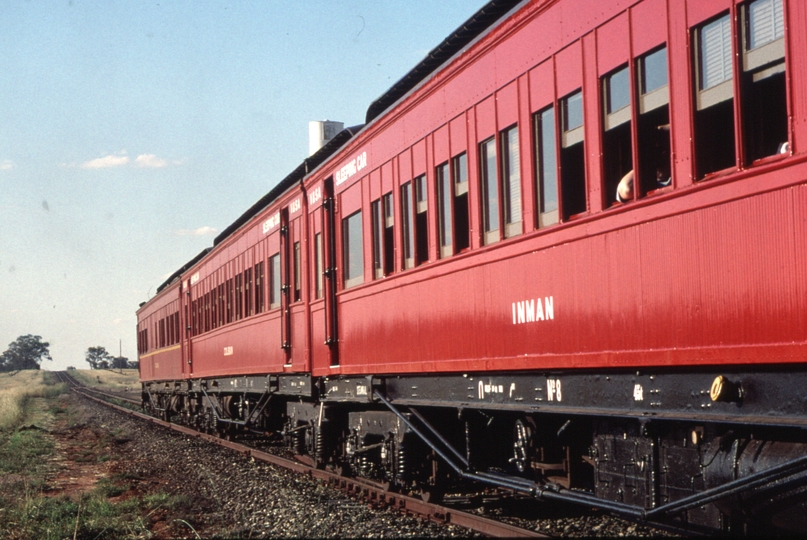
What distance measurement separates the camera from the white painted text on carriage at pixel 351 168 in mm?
9811

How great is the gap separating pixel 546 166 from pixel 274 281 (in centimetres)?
825

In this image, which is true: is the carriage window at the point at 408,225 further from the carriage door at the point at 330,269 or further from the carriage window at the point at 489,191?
the carriage door at the point at 330,269

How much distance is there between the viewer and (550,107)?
608 cm

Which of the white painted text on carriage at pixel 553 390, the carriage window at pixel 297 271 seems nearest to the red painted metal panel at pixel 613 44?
the white painted text on carriage at pixel 553 390

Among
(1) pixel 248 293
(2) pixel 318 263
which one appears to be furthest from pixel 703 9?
(1) pixel 248 293

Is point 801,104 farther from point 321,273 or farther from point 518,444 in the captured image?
point 321,273

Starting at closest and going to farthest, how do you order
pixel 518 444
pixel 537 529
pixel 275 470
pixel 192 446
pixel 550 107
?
pixel 550 107, pixel 518 444, pixel 537 529, pixel 275 470, pixel 192 446

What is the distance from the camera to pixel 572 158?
5848mm

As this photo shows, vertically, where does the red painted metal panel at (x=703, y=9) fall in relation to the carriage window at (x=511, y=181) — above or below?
above

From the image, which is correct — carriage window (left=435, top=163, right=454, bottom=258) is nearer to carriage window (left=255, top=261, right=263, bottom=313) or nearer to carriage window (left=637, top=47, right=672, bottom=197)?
carriage window (left=637, top=47, right=672, bottom=197)

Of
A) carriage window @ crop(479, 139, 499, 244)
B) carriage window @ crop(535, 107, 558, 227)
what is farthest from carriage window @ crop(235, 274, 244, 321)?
carriage window @ crop(535, 107, 558, 227)

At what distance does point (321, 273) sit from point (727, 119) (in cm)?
709

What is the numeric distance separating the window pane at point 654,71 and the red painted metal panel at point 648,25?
49mm

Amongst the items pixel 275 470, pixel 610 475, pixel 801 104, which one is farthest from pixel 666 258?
pixel 275 470
